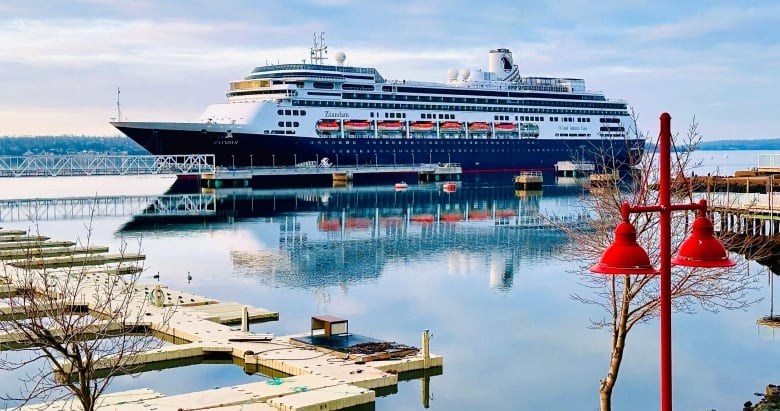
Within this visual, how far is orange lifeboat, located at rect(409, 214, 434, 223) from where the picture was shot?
49.0m

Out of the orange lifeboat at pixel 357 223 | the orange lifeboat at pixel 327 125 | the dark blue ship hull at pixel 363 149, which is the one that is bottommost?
the orange lifeboat at pixel 357 223

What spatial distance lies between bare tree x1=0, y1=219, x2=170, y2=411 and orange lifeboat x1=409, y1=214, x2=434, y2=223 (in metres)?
19.0

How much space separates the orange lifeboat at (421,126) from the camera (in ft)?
301

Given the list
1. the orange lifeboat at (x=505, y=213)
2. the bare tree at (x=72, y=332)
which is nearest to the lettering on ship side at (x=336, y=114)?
the orange lifeboat at (x=505, y=213)

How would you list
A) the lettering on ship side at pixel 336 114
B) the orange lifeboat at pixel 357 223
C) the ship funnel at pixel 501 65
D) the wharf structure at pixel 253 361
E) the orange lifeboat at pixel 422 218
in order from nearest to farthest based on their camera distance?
the wharf structure at pixel 253 361 → the orange lifeboat at pixel 357 223 → the orange lifeboat at pixel 422 218 → the lettering on ship side at pixel 336 114 → the ship funnel at pixel 501 65

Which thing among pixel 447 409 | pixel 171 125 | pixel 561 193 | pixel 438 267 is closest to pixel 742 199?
pixel 438 267

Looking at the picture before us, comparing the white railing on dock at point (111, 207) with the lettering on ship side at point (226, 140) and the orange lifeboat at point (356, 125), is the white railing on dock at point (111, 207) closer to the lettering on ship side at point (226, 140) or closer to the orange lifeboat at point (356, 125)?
the lettering on ship side at point (226, 140)

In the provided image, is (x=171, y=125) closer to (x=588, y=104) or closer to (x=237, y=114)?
(x=237, y=114)

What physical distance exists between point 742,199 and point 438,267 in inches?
493

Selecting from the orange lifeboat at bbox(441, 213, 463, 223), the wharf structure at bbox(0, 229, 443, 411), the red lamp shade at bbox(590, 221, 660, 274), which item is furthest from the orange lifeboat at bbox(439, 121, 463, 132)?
the red lamp shade at bbox(590, 221, 660, 274)

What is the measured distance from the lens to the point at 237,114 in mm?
82188

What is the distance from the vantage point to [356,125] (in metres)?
87.6

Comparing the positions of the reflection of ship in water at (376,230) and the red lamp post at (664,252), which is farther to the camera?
the reflection of ship in water at (376,230)

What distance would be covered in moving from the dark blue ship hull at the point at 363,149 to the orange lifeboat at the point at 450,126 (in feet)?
3.36
